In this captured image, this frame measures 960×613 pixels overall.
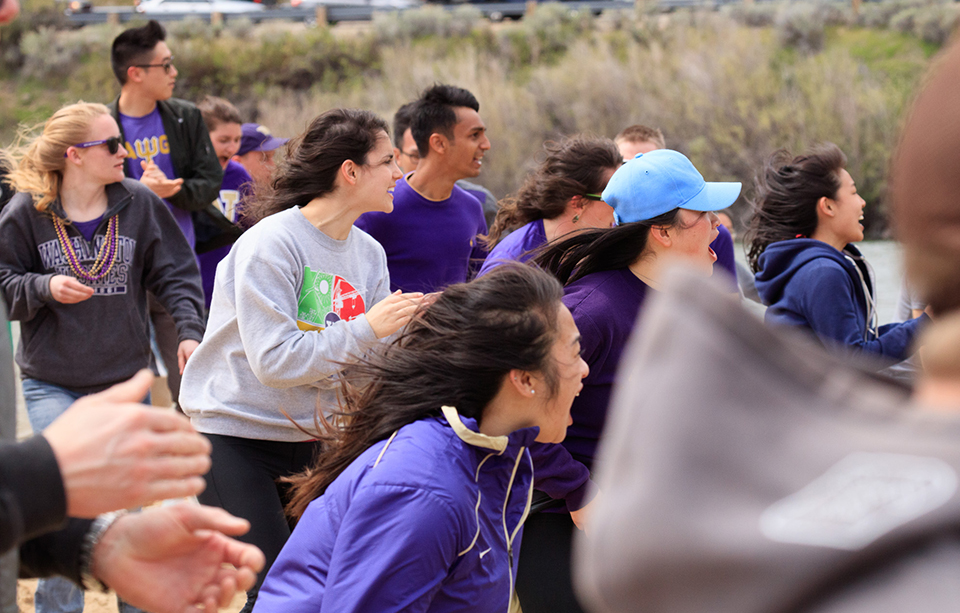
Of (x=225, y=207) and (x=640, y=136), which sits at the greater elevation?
(x=640, y=136)

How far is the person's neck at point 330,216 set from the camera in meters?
3.41

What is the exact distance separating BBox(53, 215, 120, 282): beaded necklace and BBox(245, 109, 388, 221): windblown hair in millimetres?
719

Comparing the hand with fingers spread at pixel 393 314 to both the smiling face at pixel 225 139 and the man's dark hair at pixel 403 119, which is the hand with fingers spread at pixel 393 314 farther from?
the smiling face at pixel 225 139

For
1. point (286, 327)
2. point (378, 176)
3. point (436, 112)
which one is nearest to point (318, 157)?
point (378, 176)

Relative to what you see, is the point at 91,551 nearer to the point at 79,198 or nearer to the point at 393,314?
the point at 393,314

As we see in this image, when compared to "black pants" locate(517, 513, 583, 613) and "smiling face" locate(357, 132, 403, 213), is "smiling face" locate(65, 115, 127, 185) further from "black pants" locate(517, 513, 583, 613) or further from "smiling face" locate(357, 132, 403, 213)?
"black pants" locate(517, 513, 583, 613)

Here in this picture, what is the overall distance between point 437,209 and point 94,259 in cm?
182

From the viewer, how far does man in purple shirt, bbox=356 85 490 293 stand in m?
4.70

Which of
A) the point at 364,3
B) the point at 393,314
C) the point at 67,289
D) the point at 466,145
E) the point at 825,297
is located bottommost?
the point at 364,3

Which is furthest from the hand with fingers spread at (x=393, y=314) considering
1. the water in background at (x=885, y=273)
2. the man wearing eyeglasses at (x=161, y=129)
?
the water in background at (x=885, y=273)

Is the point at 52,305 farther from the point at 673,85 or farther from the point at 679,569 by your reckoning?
the point at 673,85

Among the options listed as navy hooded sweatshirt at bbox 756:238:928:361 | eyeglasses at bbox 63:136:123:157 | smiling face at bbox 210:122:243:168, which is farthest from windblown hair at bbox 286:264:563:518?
smiling face at bbox 210:122:243:168

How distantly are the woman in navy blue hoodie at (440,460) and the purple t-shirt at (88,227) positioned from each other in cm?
185

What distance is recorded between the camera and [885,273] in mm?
9227
